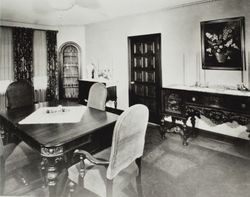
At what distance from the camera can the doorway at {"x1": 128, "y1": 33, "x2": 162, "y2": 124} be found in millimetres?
4883

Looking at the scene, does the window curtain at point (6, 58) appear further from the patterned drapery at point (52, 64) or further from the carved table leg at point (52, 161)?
the carved table leg at point (52, 161)

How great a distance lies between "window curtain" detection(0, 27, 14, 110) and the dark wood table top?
3.54 metres

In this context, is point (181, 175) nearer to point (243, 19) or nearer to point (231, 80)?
point (231, 80)

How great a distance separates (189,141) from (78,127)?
233 centimetres

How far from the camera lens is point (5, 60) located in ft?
19.2

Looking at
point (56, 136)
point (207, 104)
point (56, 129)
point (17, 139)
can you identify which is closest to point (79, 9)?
point (17, 139)

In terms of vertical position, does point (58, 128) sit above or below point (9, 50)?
below

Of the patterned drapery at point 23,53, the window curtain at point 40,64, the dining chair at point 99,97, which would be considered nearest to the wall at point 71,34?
the window curtain at point 40,64

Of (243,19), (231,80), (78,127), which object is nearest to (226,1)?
(243,19)

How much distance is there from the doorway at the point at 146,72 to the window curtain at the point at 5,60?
3.09 meters

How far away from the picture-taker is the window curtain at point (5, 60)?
5.78 m

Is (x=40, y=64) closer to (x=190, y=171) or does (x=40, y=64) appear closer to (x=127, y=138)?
(x=190, y=171)

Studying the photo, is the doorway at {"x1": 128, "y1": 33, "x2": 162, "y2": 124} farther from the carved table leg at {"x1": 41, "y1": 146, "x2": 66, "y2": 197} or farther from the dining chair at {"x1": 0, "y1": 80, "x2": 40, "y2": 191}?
the carved table leg at {"x1": 41, "y1": 146, "x2": 66, "y2": 197}

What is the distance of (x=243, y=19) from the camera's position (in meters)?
3.54
